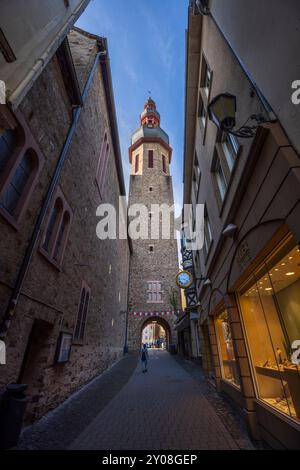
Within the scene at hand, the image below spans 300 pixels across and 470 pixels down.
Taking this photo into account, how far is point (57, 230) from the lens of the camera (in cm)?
584

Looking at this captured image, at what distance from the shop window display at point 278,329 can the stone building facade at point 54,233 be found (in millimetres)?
→ 4536

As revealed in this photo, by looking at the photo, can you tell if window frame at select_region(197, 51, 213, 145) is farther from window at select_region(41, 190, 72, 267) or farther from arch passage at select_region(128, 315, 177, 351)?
arch passage at select_region(128, 315, 177, 351)

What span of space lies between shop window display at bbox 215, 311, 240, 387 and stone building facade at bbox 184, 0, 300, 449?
15cm

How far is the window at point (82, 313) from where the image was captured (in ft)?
Answer: 24.4

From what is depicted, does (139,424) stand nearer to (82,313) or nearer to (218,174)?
(82,313)

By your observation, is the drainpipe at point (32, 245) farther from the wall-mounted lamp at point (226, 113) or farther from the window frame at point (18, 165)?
the wall-mounted lamp at point (226, 113)

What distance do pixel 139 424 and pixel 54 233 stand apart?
16.1 feet

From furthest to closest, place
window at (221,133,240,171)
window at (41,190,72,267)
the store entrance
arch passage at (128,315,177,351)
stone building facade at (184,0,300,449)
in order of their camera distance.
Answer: arch passage at (128,315,177,351) → window at (41,190,72,267) → window at (221,133,240,171) → the store entrance → stone building facade at (184,0,300,449)

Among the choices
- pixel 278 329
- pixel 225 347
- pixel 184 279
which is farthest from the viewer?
pixel 184 279

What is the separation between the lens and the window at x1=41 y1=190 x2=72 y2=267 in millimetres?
5520

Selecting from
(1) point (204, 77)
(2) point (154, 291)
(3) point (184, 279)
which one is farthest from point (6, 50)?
(2) point (154, 291)

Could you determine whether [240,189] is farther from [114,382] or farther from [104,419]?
[114,382]

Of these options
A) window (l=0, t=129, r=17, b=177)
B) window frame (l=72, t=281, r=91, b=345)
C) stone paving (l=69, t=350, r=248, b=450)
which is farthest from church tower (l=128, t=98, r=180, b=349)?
window (l=0, t=129, r=17, b=177)

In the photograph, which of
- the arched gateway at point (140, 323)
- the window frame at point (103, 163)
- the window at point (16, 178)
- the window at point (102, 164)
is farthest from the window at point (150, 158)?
the window at point (16, 178)
